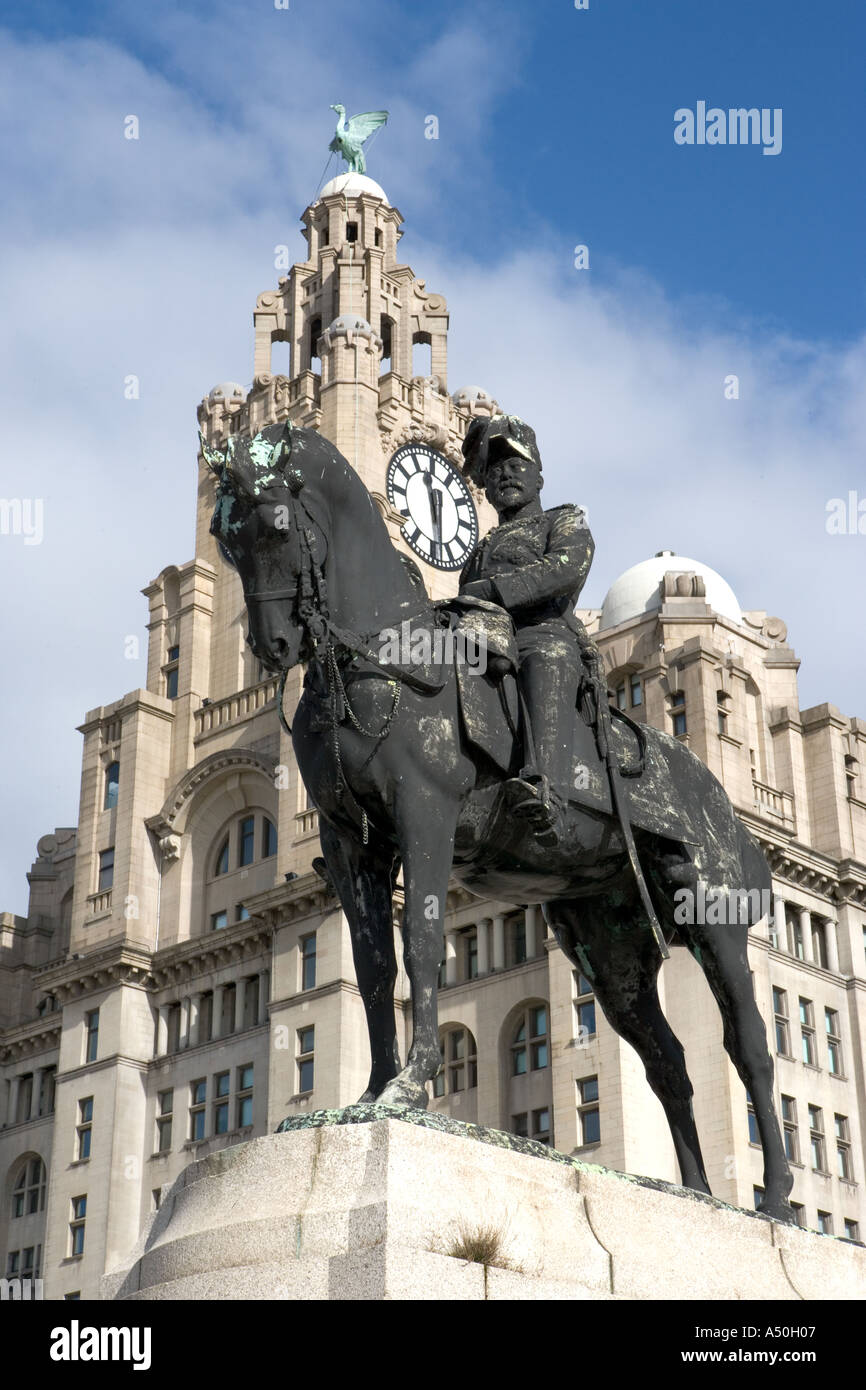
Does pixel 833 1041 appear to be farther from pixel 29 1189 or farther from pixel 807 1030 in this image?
pixel 29 1189

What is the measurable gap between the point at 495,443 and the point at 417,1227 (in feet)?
22.4

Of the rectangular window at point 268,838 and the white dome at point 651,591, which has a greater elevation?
the white dome at point 651,591

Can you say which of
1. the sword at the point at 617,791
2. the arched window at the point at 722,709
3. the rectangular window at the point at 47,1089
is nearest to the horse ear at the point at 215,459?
the sword at the point at 617,791

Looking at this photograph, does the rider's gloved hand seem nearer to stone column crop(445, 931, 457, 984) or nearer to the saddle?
the saddle

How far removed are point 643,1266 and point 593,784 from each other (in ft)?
11.8

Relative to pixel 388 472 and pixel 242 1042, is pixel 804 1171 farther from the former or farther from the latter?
pixel 388 472

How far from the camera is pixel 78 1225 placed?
68375 mm

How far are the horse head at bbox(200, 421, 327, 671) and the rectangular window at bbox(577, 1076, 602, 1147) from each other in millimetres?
45628

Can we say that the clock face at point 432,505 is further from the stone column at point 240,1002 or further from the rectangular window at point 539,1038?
the rectangular window at point 539,1038

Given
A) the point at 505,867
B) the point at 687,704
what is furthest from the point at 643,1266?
the point at 687,704

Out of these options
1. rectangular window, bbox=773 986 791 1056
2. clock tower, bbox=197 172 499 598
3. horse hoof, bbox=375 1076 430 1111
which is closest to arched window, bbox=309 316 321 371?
clock tower, bbox=197 172 499 598

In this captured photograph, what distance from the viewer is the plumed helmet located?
15.7 metres

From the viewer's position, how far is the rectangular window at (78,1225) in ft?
223

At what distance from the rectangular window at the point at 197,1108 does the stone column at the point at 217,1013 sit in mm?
1665
